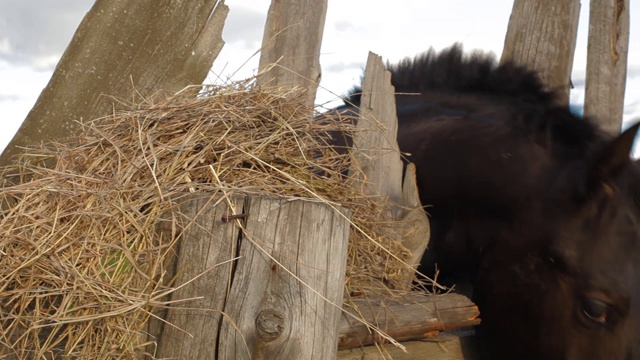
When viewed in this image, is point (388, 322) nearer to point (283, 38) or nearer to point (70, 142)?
point (70, 142)

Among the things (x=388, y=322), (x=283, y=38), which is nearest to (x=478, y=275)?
(x=388, y=322)

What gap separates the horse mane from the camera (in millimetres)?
3791

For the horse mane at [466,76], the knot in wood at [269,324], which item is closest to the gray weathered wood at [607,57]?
the horse mane at [466,76]

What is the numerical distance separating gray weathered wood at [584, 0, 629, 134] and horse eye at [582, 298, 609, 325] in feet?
10.1

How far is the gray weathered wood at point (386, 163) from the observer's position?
120 inches

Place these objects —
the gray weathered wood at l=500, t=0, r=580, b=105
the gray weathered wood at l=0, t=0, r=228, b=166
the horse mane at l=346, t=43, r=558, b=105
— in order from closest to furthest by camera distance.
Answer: the gray weathered wood at l=0, t=0, r=228, b=166
the horse mane at l=346, t=43, r=558, b=105
the gray weathered wood at l=500, t=0, r=580, b=105

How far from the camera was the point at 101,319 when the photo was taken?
2062 millimetres

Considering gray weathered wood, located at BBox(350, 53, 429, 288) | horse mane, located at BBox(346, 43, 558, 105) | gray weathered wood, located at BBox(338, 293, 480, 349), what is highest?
horse mane, located at BBox(346, 43, 558, 105)

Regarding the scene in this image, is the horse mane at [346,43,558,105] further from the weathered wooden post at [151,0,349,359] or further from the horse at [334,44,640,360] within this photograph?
the weathered wooden post at [151,0,349,359]

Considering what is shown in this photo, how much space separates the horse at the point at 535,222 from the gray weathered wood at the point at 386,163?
0.23 m

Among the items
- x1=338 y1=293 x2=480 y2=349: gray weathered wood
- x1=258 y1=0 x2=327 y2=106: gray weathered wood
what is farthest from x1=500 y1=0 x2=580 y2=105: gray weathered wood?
x1=338 y1=293 x2=480 y2=349: gray weathered wood

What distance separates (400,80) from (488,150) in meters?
1.16

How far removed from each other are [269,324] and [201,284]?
0.21 m

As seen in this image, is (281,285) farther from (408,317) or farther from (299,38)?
(299,38)
